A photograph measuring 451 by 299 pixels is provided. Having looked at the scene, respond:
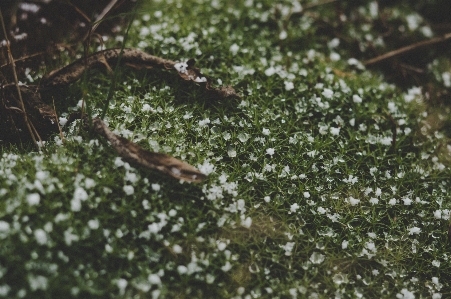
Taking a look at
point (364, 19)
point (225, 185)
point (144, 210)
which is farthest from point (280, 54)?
point (144, 210)

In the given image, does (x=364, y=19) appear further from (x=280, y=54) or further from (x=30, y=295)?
(x=30, y=295)

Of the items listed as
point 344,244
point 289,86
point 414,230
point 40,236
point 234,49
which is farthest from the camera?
point 234,49

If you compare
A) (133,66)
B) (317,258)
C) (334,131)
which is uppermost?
(133,66)

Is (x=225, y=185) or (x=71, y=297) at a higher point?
(x=225, y=185)

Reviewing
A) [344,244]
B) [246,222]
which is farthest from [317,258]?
[246,222]

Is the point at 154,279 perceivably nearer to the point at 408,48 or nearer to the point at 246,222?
the point at 246,222

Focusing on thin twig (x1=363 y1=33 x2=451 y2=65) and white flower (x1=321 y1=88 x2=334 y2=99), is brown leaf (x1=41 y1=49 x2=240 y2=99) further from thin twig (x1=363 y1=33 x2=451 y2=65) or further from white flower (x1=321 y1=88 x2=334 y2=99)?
thin twig (x1=363 y1=33 x2=451 y2=65)

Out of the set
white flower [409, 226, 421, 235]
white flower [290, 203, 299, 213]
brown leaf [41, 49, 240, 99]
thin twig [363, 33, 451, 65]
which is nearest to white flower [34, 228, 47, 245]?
brown leaf [41, 49, 240, 99]

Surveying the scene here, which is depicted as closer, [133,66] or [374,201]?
[374,201]
